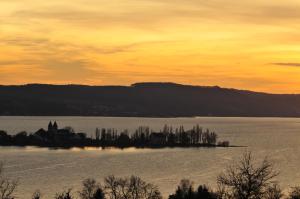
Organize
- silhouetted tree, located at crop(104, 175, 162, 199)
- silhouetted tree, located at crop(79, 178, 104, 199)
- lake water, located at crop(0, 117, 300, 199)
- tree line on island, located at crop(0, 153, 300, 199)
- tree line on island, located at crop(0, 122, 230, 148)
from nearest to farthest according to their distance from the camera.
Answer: tree line on island, located at crop(0, 153, 300, 199), silhouetted tree, located at crop(104, 175, 162, 199), silhouetted tree, located at crop(79, 178, 104, 199), lake water, located at crop(0, 117, 300, 199), tree line on island, located at crop(0, 122, 230, 148)

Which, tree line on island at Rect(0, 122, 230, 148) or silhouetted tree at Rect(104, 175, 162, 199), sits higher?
tree line on island at Rect(0, 122, 230, 148)

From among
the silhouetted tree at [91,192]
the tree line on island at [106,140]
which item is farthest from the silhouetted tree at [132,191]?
the tree line on island at [106,140]

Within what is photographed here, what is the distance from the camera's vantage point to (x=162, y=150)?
14025cm

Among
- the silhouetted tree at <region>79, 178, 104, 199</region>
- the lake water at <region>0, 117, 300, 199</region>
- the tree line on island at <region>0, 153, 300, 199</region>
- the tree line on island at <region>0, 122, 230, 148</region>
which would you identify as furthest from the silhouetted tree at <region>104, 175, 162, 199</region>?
the tree line on island at <region>0, 122, 230, 148</region>

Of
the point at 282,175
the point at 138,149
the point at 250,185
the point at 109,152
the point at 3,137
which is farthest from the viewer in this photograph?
the point at 3,137

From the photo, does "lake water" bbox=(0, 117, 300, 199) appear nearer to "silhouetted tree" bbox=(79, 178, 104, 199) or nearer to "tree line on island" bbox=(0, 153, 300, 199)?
"silhouetted tree" bbox=(79, 178, 104, 199)

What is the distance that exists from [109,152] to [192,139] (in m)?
36.8

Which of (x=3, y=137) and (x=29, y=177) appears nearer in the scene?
(x=29, y=177)

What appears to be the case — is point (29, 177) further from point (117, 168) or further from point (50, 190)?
point (117, 168)

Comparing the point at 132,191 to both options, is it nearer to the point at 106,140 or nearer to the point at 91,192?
the point at 91,192

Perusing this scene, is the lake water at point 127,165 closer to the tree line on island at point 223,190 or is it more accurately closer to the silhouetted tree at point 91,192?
the silhouetted tree at point 91,192

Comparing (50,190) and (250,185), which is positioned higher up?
(250,185)

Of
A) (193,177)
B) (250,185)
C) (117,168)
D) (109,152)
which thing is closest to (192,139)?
(109,152)

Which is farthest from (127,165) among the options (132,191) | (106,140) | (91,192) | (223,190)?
(223,190)
